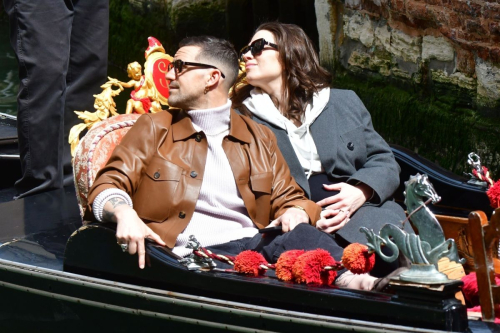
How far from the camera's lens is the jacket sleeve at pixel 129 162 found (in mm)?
2588

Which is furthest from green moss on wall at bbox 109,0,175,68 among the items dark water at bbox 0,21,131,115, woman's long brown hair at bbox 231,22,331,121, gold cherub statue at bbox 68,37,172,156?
woman's long brown hair at bbox 231,22,331,121

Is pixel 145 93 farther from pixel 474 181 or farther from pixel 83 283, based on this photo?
pixel 474 181

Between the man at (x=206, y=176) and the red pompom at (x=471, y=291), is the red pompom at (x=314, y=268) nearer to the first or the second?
the man at (x=206, y=176)

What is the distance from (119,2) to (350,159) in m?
6.70

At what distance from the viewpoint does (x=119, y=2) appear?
30.9 feet

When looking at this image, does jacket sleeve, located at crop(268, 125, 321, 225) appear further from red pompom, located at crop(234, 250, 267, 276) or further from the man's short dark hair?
red pompom, located at crop(234, 250, 267, 276)

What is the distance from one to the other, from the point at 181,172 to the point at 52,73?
0.99 meters

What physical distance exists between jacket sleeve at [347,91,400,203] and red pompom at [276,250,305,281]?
68 cm

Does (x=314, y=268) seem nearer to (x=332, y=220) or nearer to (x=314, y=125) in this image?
(x=332, y=220)

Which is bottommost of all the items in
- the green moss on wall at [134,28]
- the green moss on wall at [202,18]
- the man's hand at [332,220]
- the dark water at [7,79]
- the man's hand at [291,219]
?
the dark water at [7,79]

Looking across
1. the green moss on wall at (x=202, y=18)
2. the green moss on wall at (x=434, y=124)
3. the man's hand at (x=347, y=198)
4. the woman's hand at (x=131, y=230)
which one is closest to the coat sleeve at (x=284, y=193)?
the man's hand at (x=347, y=198)

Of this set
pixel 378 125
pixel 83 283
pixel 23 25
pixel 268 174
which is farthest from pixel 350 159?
pixel 378 125

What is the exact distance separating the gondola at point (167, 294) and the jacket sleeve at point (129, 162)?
122 millimetres

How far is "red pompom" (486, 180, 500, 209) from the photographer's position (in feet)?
9.49
